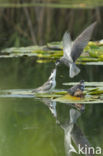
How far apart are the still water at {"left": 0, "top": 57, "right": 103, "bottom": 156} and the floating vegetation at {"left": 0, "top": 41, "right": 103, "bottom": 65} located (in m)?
0.66

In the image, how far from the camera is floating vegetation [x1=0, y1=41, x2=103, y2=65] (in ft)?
20.1

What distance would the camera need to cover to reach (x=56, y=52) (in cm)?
679

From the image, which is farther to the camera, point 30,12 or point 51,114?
point 30,12

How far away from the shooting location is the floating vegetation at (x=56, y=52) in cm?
614

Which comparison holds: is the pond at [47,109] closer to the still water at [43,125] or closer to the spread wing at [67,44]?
the still water at [43,125]

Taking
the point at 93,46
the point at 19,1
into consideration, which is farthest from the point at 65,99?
the point at 19,1

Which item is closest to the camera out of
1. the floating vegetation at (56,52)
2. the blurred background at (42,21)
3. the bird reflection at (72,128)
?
the bird reflection at (72,128)

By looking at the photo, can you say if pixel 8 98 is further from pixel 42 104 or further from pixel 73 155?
pixel 73 155

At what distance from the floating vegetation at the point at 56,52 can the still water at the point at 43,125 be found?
664 mm

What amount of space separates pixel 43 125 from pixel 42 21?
8213 mm

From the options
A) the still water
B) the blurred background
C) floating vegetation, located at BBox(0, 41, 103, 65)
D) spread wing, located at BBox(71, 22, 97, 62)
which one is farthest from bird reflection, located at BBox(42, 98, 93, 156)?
the blurred background

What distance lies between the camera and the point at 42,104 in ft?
14.5

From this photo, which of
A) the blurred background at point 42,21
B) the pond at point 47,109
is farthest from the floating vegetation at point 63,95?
the blurred background at point 42,21

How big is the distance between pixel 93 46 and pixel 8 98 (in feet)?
6.40
